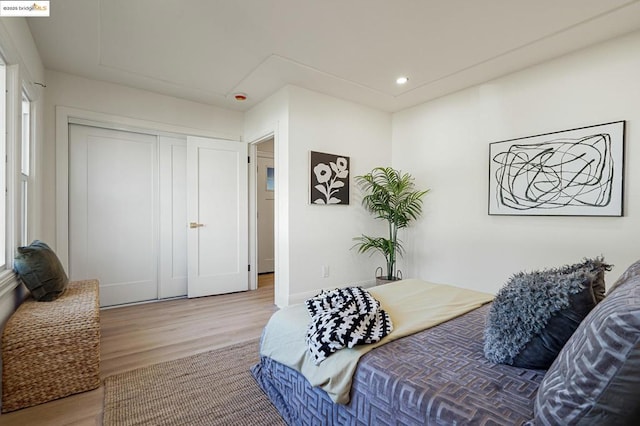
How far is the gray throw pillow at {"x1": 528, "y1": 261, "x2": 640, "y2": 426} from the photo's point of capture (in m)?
0.62

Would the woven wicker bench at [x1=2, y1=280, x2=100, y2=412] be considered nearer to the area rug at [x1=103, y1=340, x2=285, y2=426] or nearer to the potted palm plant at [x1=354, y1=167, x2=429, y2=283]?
the area rug at [x1=103, y1=340, x2=285, y2=426]

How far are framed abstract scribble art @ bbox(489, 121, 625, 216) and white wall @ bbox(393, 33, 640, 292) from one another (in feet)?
0.22

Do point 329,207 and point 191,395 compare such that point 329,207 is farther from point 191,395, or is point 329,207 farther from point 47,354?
point 47,354

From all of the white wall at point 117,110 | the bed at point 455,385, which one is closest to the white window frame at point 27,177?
the white wall at point 117,110

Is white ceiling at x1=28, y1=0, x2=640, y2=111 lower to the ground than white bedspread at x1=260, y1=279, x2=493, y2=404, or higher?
higher

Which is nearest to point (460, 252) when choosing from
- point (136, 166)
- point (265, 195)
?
point (265, 195)

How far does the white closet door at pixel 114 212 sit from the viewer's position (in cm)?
320

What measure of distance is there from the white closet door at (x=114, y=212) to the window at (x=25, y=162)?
→ 2.14ft

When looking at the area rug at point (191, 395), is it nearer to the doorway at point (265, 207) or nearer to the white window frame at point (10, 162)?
the white window frame at point (10, 162)

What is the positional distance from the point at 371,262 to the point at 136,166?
3.21 m

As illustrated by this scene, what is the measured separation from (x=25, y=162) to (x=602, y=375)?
146 inches

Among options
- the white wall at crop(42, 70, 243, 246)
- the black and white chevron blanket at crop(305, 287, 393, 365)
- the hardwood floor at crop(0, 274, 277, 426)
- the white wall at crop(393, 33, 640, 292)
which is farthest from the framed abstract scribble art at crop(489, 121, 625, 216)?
the white wall at crop(42, 70, 243, 246)

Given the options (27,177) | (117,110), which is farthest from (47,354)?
(117,110)

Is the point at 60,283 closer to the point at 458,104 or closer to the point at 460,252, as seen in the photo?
the point at 460,252
